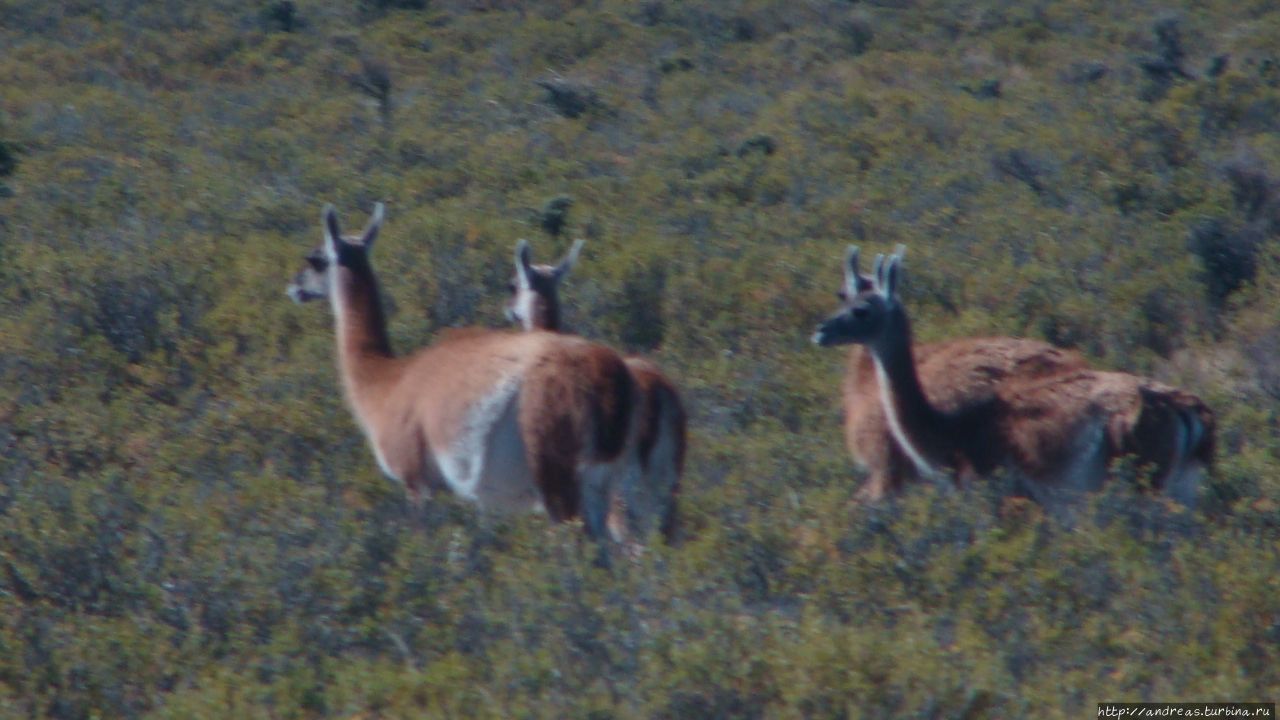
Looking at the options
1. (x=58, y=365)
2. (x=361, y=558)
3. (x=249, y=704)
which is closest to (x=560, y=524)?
(x=361, y=558)

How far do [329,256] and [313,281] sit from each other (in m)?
0.33

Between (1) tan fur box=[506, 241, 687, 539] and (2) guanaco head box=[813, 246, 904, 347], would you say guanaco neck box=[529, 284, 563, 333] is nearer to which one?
(1) tan fur box=[506, 241, 687, 539]

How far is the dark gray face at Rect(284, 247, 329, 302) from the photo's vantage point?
348 inches

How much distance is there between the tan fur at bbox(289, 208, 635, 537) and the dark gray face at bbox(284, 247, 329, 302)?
1.54m

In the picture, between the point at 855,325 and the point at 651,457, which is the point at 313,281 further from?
the point at 855,325

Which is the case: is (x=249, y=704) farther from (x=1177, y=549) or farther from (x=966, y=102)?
(x=966, y=102)

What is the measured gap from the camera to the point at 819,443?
8.82 meters

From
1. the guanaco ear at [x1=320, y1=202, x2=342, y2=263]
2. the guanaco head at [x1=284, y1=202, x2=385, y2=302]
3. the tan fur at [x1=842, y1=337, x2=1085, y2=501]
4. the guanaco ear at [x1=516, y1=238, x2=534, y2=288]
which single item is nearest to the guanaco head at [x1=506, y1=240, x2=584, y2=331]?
the guanaco ear at [x1=516, y1=238, x2=534, y2=288]

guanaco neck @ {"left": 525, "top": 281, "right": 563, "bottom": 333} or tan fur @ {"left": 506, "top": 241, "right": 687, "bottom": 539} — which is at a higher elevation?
guanaco neck @ {"left": 525, "top": 281, "right": 563, "bottom": 333}

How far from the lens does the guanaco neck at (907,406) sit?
7.62 meters

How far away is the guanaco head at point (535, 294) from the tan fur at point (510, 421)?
1.28 metres

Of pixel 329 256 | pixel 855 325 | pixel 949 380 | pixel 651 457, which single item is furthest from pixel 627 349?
pixel 651 457

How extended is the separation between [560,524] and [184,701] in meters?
1.86

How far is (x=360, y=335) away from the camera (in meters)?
8.25
